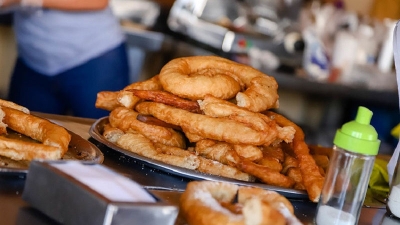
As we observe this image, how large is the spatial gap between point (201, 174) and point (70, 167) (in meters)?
0.36

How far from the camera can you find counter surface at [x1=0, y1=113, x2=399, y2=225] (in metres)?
0.95

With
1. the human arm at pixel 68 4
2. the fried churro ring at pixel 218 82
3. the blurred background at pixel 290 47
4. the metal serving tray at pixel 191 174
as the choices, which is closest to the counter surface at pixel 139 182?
the metal serving tray at pixel 191 174

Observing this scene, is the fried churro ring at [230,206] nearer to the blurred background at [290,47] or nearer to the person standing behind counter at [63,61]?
the person standing behind counter at [63,61]

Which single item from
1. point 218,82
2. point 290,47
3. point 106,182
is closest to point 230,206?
point 106,182

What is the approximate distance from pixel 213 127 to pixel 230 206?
30cm

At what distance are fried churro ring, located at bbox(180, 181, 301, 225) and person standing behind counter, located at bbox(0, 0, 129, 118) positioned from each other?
1393 mm

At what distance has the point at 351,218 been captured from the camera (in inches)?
45.4

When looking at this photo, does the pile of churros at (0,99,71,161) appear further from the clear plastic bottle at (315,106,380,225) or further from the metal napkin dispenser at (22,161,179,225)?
the clear plastic bottle at (315,106,380,225)

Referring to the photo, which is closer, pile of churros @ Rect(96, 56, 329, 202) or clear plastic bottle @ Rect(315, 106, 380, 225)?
clear plastic bottle @ Rect(315, 106, 380, 225)

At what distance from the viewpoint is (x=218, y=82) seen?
135 centimetres

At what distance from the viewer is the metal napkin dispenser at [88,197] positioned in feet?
2.75

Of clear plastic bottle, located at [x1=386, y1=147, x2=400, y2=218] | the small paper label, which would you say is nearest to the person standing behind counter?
Result: clear plastic bottle, located at [x1=386, y1=147, x2=400, y2=218]

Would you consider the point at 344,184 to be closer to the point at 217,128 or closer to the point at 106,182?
the point at 217,128

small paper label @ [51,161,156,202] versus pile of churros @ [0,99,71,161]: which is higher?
small paper label @ [51,161,156,202]
